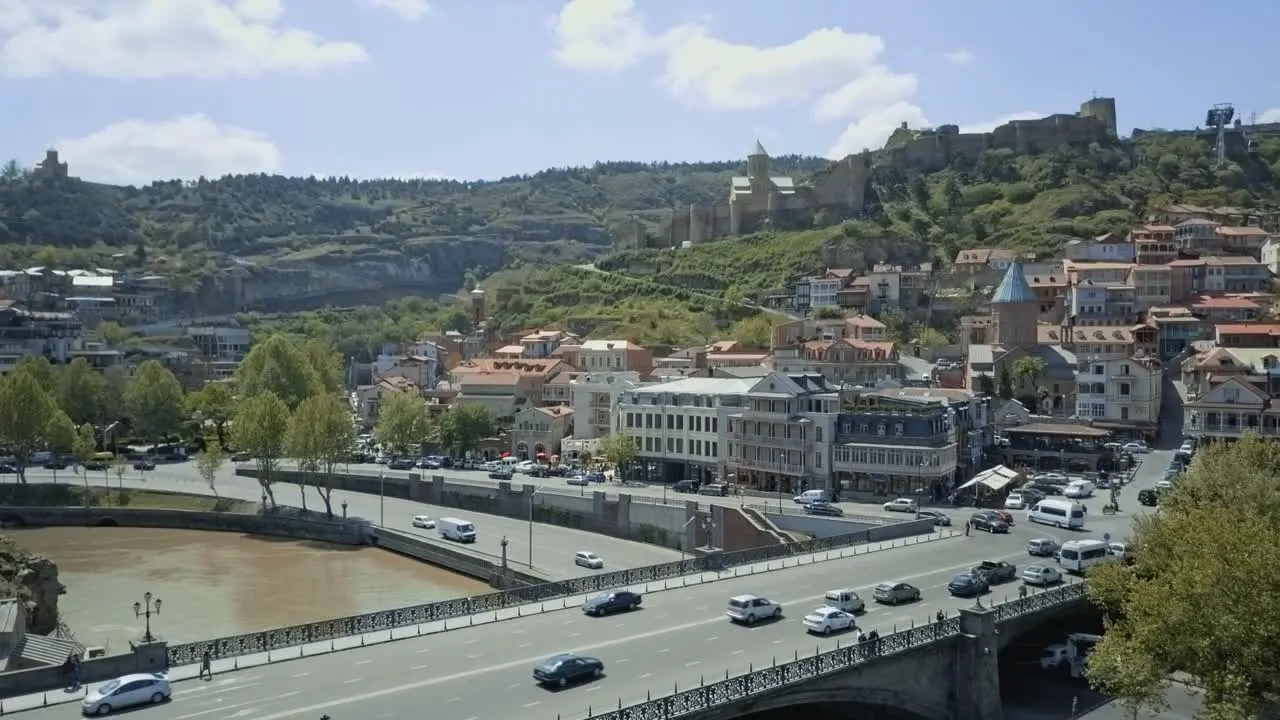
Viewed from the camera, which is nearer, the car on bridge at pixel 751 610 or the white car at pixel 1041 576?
the car on bridge at pixel 751 610

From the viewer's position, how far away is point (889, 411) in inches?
1957

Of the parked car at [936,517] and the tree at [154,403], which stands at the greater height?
the tree at [154,403]

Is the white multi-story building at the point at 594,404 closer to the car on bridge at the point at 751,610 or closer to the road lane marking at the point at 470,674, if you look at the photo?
the road lane marking at the point at 470,674

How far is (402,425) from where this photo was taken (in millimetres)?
67375

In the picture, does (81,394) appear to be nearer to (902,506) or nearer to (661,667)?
(902,506)

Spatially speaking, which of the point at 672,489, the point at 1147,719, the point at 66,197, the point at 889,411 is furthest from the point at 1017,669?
the point at 66,197

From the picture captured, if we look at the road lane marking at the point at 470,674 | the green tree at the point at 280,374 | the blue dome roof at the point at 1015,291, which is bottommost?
the road lane marking at the point at 470,674

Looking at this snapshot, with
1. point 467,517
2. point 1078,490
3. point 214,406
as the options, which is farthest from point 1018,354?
point 214,406

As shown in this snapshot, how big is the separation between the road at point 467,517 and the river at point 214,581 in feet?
8.32

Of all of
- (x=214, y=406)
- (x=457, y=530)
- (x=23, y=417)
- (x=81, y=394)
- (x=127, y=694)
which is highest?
(x=81, y=394)

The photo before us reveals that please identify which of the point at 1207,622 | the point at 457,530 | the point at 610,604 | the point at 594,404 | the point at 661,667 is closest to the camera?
the point at 1207,622

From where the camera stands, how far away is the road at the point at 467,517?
44469 mm

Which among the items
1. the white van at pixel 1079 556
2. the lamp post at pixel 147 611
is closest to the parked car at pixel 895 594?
the white van at pixel 1079 556

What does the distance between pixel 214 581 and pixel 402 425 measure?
24.3 metres
